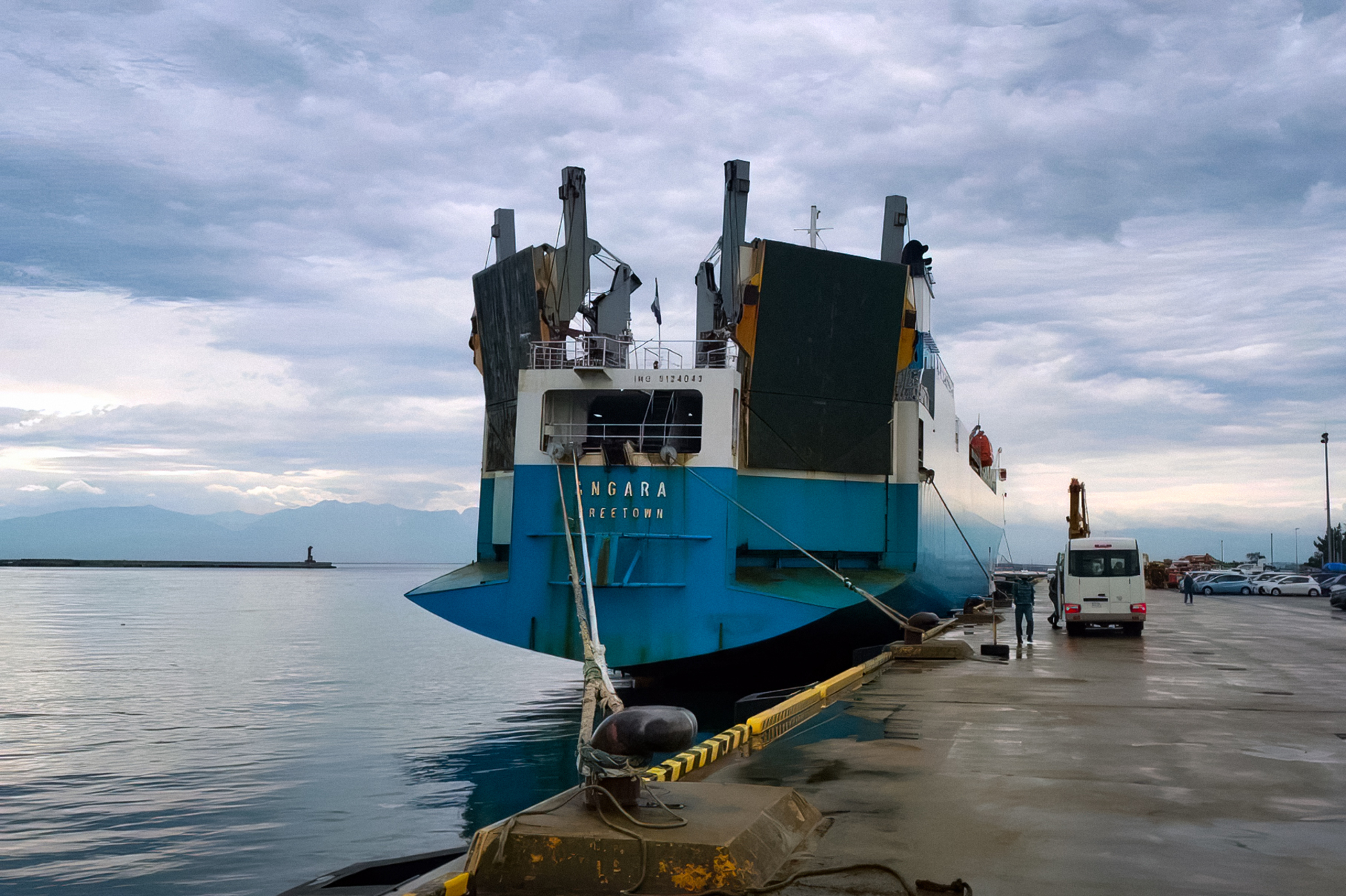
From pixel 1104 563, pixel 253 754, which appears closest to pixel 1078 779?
pixel 253 754

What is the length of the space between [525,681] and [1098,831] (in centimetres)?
2468

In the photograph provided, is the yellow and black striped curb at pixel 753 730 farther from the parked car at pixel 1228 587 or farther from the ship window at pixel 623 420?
the parked car at pixel 1228 587

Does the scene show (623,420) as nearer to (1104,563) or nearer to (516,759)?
(516,759)

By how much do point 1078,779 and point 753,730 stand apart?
302 cm

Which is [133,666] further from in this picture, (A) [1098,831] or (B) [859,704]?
(A) [1098,831]

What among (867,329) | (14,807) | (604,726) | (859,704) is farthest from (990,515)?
(604,726)

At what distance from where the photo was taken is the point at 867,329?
2128 centimetres

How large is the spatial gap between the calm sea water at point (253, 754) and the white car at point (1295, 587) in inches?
1872

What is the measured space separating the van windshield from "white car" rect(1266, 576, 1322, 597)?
154ft

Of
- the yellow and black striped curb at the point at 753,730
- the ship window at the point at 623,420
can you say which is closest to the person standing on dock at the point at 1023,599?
the ship window at the point at 623,420

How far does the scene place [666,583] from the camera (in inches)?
716

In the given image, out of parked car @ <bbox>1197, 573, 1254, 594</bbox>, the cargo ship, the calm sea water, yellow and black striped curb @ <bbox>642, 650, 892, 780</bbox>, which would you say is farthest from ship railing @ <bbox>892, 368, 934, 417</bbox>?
parked car @ <bbox>1197, 573, 1254, 594</bbox>

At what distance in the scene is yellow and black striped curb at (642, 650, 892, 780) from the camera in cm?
840

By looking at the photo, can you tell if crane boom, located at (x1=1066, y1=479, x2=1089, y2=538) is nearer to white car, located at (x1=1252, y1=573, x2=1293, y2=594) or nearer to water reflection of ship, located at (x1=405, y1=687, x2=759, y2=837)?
white car, located at (x1=1252, y1=573, x2=1293, y2=594)
